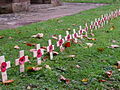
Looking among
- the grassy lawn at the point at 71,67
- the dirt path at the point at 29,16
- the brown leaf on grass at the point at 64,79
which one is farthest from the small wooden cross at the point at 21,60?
the dirt path at the point at 29,16

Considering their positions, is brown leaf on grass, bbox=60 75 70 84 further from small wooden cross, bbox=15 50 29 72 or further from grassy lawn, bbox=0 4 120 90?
small wooden cross, bbox=15 50 29 72

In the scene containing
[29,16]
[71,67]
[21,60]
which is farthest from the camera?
[29,16]

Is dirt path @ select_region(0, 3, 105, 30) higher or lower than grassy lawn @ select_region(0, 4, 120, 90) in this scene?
lower

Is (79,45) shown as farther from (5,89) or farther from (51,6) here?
(51,6)

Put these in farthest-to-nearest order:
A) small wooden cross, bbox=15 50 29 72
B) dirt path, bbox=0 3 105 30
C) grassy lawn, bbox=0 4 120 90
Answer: dirt path, bbox=0 3 105 30 < small wooden cross, bbox=15 50 29 72 < grassy lawn, bbox=0 4 120 90

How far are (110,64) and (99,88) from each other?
3.36ft

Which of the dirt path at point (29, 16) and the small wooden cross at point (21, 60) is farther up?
the small wooden cross at point (21, 60)

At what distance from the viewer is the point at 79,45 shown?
567 cm

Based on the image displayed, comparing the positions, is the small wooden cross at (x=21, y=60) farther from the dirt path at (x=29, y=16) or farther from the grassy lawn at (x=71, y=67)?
the dirt path at (x=29, y=16)

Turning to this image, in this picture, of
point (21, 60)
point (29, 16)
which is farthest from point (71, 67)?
point (29, 16)

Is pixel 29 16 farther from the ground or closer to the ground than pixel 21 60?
closer to the ground

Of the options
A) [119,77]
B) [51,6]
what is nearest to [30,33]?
[119,77]

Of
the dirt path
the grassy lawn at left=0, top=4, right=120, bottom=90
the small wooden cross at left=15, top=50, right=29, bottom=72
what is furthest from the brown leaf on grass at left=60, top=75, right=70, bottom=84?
the dirt path

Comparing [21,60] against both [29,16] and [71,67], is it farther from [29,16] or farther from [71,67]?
→ [29,16]
